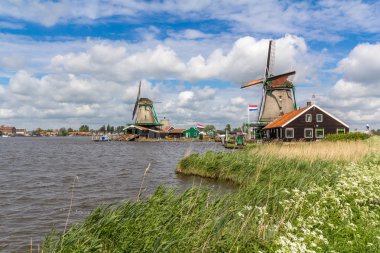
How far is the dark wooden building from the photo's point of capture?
39.2 meters

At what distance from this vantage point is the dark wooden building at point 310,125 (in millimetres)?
39250

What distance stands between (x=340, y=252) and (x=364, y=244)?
501mm

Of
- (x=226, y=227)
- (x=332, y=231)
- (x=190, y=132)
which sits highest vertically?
(x=190, y=132)

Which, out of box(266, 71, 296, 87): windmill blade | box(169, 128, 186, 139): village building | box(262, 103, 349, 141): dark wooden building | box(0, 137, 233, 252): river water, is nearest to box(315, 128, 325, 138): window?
box(262, 103, 349, 141): dark wooden building

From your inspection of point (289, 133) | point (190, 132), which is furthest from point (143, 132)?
point (289, 133)

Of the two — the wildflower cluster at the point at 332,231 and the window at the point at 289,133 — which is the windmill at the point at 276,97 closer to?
the window at the point at 289,133

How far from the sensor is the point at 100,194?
14055 millimetres

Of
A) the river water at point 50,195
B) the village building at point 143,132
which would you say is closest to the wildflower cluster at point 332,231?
the river water at point 50,195

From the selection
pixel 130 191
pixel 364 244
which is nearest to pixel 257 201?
pixel 364 244

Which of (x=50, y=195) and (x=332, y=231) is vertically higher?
(x=332, y=231)

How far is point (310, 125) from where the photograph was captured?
1559 inches

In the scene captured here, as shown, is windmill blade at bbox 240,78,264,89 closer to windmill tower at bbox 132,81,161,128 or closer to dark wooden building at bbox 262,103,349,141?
dark wooden building at bbox 262,103,349,141

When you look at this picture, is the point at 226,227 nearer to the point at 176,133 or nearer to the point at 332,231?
the point at 332,231

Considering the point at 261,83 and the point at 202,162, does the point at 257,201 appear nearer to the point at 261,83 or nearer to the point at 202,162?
the point at 202,162
